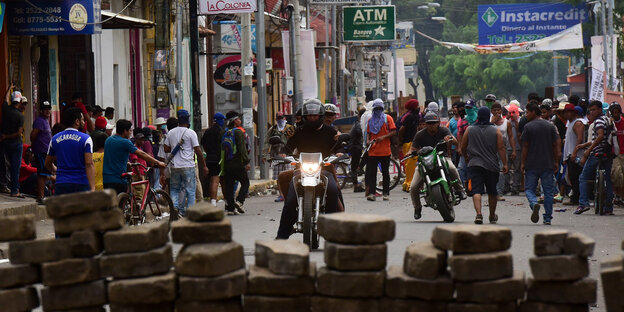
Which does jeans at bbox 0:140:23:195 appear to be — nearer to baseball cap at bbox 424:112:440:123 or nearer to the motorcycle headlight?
baseball cap at bbox 424:112:440:123

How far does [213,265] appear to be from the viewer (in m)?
6.61

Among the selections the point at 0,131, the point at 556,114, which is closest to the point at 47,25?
the point at 0,131

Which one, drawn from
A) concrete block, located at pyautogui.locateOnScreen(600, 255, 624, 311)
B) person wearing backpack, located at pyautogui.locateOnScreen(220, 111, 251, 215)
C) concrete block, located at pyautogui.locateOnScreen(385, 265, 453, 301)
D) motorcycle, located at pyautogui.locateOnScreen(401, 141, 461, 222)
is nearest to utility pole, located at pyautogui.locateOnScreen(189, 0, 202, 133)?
person wearing backpack, located at pyautogui.locateOnScreen(220, 111, 251, 215)

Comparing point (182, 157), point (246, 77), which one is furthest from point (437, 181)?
point (246, 77)

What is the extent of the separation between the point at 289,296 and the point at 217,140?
13.0 metres

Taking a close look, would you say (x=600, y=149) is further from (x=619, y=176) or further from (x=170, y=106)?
(x=170, y=106)

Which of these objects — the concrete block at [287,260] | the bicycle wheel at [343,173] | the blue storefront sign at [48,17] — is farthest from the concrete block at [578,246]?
the bicycle wheel at [343,173]

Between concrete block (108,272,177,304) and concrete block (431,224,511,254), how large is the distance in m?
1.55

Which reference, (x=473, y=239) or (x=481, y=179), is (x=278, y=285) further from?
(x=481, y=179)

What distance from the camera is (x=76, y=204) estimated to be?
6.88m

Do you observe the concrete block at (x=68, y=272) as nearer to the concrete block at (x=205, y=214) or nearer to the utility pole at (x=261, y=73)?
the concrete block at (x=205, y=214)

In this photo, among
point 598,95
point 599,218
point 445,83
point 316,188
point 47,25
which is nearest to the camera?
point 316,188

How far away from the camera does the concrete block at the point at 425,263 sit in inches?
259

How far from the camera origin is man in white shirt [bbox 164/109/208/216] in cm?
1744
